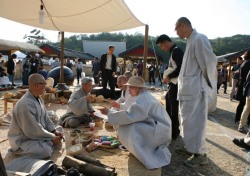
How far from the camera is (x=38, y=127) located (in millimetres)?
3369

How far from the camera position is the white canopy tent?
627 cm

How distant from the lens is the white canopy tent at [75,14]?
627cm

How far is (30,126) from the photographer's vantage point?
3336 mm

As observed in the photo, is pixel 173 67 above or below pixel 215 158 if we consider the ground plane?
above

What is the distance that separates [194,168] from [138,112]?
1.12m

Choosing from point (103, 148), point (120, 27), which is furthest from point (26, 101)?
point (120, 27)

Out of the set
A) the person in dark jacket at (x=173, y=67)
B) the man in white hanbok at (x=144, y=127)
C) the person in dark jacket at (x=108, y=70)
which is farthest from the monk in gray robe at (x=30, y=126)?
the person in dark jacket at (x=108, y=70)

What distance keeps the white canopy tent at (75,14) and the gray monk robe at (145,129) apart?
3347 mm

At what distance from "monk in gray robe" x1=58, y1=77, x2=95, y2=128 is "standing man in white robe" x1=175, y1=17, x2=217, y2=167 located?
215 centimetres

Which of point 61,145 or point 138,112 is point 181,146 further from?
point 61,145

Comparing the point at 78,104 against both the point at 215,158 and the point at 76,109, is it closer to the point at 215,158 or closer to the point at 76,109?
the point at 76,109

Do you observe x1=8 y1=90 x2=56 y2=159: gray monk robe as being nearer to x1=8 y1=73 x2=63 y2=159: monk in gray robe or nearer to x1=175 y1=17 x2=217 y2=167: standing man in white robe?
x1=8 y1=73 x2=63 y2=159: monk in gray robe

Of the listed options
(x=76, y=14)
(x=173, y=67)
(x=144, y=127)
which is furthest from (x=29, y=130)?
(x=76, y=14)

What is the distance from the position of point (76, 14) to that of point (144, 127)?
4.60 metres
